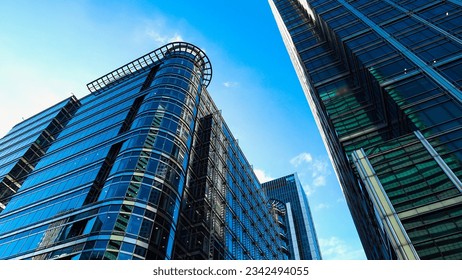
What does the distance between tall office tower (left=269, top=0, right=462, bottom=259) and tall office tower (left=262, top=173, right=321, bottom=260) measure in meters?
70.4

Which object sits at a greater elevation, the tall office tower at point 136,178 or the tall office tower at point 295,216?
the tall office tower at point 295,216

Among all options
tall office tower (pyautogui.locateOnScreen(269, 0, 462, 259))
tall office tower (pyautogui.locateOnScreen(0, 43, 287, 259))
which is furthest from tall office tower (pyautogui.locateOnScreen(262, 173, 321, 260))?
tall office tower (pyautogui.locateOnScreen(269, 0, 462, 259))

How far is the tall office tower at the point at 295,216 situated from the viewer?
119m

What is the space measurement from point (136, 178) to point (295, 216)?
114 metres

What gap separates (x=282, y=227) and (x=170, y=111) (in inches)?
3324

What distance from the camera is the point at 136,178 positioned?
101ft

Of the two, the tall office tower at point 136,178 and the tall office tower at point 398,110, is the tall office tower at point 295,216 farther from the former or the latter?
the tall office tower at point 398,110

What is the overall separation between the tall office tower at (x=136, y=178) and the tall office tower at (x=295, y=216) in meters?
62.6

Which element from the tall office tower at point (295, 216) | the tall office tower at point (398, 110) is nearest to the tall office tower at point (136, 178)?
the tall office tower at point (398, 110)

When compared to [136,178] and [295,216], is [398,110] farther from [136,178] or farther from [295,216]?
[295,216]

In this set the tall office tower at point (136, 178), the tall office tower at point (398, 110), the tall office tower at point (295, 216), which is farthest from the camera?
the tall office tower at point (295, 216)

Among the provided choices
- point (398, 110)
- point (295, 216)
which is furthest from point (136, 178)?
point (295, 216)
